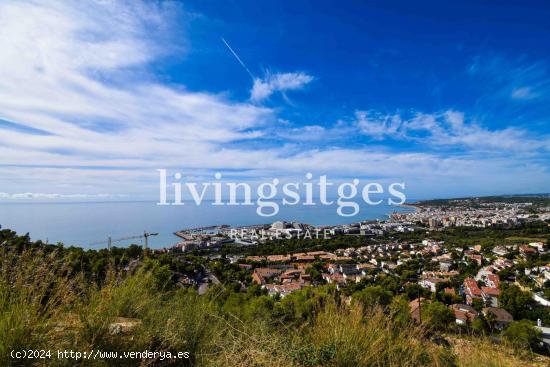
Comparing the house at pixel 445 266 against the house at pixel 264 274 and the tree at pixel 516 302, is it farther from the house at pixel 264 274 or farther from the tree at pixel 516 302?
the house at pixel 264 274

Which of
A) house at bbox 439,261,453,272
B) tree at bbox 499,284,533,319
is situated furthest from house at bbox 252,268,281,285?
house at bbox 439,261,453,272

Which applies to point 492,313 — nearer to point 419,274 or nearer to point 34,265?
point 419,274

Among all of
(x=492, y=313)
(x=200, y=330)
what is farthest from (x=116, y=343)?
(x=492, y=313)

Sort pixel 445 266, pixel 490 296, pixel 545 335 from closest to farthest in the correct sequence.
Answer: pixel 545 335 < pixel 490 296 < pixel 445 266

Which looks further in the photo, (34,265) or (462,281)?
(462,281)

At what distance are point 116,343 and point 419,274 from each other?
24152mm

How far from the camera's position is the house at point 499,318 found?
12408 mm

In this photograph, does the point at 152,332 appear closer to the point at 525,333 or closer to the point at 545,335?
the point at 525,333

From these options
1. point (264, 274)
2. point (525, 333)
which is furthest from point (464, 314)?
point (264, 274)

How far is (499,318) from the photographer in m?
13.0

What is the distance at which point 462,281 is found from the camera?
65.8 ft

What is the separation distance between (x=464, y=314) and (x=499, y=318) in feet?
6.05

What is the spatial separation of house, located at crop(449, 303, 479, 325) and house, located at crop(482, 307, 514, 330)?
496 mm

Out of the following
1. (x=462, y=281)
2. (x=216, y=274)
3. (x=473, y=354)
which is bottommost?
(x=462, y=281)
